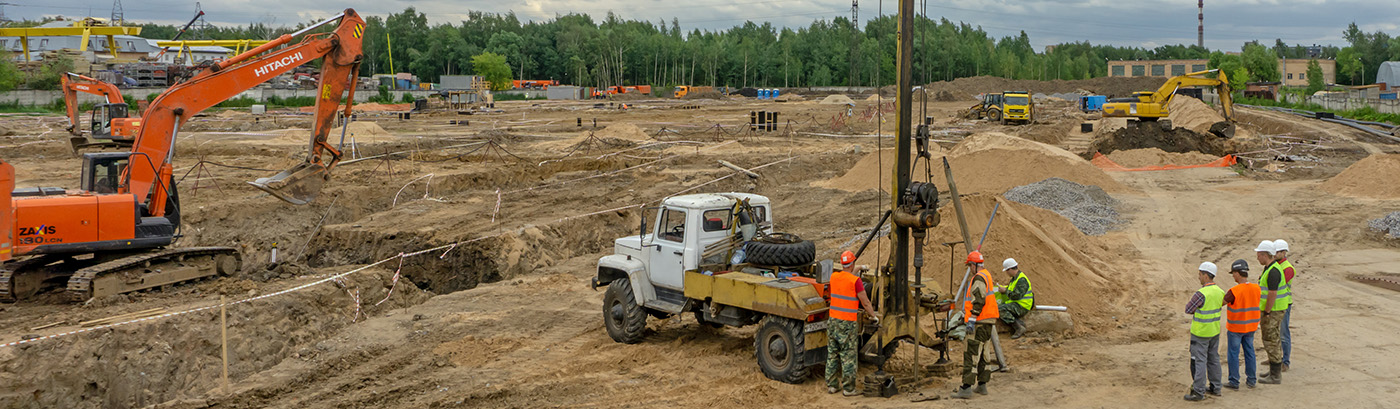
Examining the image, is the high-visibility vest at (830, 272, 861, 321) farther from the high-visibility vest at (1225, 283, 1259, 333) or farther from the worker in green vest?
the high-visibility vest at (1225, 283, 1259, 333)

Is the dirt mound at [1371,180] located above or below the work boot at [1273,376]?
above

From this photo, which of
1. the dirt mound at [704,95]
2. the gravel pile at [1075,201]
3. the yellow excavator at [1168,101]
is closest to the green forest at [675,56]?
the dirt mound at [704,95]

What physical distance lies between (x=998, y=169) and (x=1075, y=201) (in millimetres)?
2923

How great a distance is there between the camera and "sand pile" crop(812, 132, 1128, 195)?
26078 mm

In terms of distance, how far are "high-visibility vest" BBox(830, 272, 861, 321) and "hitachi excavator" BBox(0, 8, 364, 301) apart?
1089cm

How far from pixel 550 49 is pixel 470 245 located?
11540 centimetres

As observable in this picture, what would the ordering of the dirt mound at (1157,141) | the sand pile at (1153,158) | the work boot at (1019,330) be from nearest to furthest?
the work boot at (1019,330) → the sand pile at (1153,158) → the dirt mound at (1157,141)

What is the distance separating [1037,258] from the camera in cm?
1502

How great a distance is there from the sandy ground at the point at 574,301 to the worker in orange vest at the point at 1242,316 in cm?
26

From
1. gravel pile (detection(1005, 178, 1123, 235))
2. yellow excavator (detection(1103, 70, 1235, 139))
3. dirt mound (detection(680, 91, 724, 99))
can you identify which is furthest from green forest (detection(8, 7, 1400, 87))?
gravel pile (detection(1005, 178, 1123, 235))

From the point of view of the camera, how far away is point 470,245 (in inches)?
796

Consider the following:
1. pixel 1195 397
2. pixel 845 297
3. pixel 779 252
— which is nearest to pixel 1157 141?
pixel 1195 397

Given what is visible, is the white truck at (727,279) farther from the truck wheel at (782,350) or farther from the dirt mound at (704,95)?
the dirt mound at (704,95)

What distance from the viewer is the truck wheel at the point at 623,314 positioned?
13023 millimetres
